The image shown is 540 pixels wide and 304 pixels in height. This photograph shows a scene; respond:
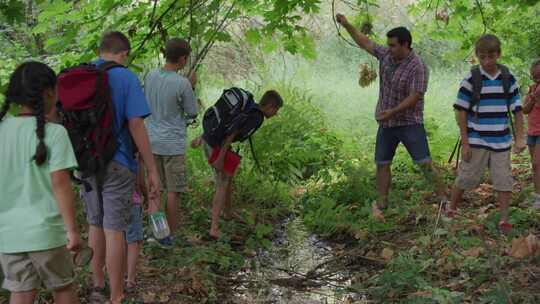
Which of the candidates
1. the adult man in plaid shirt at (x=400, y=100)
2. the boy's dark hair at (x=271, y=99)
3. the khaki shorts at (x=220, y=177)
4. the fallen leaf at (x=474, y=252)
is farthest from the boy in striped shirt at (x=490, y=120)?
the khaki shorts at (x=220, y=177)

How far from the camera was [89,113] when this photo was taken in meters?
3.69

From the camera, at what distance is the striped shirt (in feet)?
17.4

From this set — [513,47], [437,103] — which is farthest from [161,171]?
[437,103]

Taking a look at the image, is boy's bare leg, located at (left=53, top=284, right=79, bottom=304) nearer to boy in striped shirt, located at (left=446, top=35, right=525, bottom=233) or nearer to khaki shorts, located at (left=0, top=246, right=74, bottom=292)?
khaki shorts, located at (left=0, top=246, right=74, bottom=292)

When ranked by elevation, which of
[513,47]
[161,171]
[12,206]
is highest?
[513,47]

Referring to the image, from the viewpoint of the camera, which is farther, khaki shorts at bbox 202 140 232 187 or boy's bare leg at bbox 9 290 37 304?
khaki shorts at bbox 202 140 232 187

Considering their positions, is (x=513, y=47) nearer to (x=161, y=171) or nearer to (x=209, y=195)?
(x=209, y=195)

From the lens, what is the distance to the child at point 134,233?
13.9 feet

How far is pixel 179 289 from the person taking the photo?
14.6 ft

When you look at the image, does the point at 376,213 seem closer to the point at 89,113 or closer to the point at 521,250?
the point at 521,250

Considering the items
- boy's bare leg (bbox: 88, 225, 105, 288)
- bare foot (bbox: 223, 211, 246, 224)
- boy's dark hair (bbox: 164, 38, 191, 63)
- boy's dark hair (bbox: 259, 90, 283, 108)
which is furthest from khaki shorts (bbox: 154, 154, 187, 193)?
boy's bare leg (bbox: 88, 225, 105, 288)

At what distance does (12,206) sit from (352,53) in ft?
56.5

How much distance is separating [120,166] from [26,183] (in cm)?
94

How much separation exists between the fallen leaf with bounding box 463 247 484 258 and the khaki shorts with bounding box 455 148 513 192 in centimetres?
104
